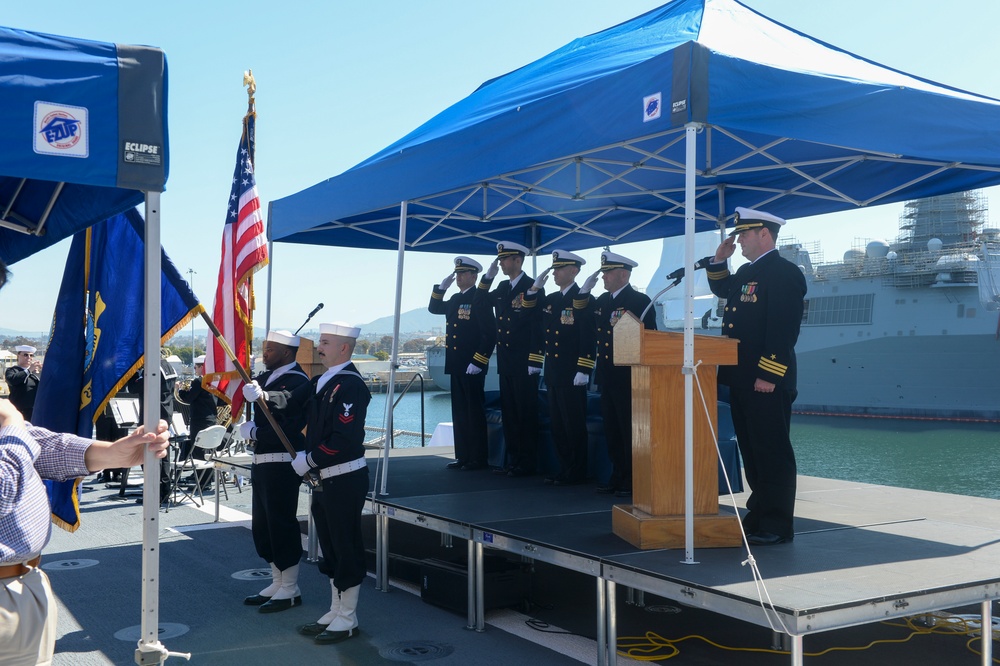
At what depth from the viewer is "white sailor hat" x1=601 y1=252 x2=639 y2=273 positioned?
22.7 ft

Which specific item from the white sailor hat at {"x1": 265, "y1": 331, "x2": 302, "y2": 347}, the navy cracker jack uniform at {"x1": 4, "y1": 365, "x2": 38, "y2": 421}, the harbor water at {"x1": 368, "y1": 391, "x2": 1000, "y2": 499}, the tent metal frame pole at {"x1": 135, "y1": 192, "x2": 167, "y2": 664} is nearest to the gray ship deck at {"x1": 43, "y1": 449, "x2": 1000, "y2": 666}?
the white sailor hat at {"x1": 265, "y1": 331, "x2": 302, "y2": 347}

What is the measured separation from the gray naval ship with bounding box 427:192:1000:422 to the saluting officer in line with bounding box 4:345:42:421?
86.3 ft

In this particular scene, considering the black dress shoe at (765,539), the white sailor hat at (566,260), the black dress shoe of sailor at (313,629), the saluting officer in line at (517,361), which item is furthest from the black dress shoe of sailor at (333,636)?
the white sailor hat at (566,260)

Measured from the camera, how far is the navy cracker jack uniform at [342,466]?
493 cm

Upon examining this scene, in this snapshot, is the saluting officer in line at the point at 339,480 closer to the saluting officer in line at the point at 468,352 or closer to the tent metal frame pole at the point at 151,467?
the tent metal frame pole at the point at 151,467

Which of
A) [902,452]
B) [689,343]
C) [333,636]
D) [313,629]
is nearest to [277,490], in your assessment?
[313,629]

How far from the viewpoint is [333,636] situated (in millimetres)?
4898

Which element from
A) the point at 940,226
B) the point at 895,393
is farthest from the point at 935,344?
the point at 940,226

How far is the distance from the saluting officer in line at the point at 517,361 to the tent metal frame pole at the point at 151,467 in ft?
16.3

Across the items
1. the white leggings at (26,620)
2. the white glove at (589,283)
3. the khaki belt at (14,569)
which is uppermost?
A: the white glove at (589,283)

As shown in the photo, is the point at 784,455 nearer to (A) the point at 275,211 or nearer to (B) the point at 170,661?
(B) the point at 170,661

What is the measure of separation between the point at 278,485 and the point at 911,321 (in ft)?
126

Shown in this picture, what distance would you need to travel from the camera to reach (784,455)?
15.6 feet

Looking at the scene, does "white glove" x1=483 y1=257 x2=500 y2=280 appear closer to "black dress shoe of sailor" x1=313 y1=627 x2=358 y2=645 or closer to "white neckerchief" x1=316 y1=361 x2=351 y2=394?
"white neckerchief" x1=316 y1=361 x2=351 y2=394
